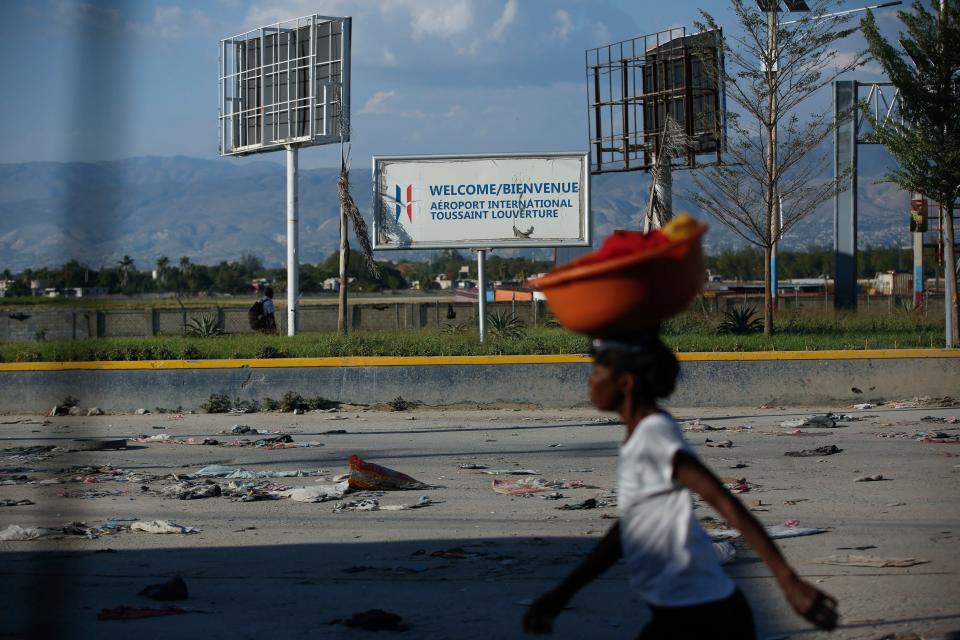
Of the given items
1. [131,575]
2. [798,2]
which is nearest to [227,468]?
[131,575]

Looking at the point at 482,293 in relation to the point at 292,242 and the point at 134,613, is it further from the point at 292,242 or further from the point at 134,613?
the point at 134,613

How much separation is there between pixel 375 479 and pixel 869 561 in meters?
4.46

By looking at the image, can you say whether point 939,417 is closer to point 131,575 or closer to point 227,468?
point 227,468

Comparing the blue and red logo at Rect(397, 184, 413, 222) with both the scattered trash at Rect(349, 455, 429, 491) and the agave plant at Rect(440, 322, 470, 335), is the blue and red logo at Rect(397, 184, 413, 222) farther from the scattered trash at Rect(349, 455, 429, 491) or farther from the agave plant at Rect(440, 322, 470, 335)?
the scattered trash at Rect(349, 455, 429, 491)

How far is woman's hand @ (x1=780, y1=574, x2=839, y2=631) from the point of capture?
316 centimetres

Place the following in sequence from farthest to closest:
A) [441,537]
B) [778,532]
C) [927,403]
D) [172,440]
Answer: [927,403], [172,440], [441,537], [778,532]

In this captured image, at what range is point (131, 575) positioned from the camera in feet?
22.5

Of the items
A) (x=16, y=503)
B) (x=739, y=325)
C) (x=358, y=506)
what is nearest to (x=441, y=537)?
(x=358, y=506)

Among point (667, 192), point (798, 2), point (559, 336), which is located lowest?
point (559, 336)

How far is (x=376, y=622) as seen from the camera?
5.61 metres

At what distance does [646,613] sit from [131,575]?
10.6 ft

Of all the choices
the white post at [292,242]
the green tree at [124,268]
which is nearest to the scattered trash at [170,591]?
the white post at [292,242]

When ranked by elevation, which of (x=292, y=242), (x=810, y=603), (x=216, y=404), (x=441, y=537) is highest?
(x=292, y=242)

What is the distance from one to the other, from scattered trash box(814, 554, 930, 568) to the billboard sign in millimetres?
15500
